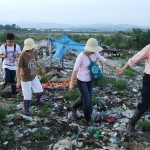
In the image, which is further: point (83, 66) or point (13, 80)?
point (13, 80)

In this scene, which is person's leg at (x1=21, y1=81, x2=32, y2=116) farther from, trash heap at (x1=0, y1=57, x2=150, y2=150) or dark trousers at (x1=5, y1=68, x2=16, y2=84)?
dark trousers at (x1=5, y1=68, x2=16, y2=84)

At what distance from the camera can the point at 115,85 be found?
955cm

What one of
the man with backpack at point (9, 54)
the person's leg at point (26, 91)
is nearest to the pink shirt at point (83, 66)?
Answer: the person's leg at point (26, 91)

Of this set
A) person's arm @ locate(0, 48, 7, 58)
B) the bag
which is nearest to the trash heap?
the bag

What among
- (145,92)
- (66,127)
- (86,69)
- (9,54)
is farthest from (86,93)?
(9,54)

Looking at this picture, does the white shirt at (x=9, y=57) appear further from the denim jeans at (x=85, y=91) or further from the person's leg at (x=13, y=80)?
the denim jeans at (x=85, y=91)

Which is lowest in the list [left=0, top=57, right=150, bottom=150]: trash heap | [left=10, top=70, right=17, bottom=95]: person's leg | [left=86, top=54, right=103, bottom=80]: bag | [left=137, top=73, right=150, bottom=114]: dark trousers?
[left=0, top=57, right=150, bottom=150]: trash heap

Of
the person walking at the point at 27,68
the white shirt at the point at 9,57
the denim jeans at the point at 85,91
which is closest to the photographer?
the denim jeans at the point at 85,91

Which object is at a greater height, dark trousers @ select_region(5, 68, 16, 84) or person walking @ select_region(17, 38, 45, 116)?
person walking @ select_region(17, 38, 45, 116)

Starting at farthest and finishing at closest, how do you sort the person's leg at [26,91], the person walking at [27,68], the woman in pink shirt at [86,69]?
the person's leg at [26,91], the person walking at [27,68], the woman in pink shirt at [86,69]

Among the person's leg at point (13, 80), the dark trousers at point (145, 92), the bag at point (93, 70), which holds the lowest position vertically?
the person's leg at point (13, 80)

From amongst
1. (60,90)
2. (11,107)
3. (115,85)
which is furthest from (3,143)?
(115,85)

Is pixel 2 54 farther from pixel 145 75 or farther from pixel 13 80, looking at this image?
pixel 145 75

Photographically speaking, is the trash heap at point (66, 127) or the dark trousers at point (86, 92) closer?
the trash heap at point (66, 127)
